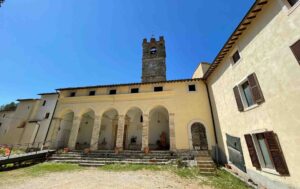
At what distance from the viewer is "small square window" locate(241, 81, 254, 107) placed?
7828 millimetres

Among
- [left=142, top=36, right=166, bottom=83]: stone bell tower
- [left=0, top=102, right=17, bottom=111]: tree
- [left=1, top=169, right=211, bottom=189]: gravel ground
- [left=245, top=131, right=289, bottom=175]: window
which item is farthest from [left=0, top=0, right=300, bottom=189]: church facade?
[left=142, top=36, right=166, bottom=83]: stone bell tower

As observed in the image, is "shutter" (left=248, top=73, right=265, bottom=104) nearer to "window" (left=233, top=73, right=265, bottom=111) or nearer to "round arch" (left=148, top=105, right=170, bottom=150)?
"window" (left=233, top=73, right=265, bottom=111)

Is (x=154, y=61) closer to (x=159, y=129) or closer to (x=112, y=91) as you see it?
(x=112, y=91)

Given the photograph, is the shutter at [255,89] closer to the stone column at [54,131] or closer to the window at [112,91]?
the window at [112,91]

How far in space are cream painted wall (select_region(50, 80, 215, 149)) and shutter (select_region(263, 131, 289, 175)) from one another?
6.50 meters


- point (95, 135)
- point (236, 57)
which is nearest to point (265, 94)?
point (236, 57)

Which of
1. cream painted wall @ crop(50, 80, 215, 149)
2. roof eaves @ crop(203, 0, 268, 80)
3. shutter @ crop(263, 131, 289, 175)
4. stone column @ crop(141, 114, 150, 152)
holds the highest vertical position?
roof eaves @ crop(203, 0, 268, 80)

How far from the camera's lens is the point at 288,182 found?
17.6 ft

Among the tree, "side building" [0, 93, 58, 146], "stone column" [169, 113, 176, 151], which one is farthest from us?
the tree

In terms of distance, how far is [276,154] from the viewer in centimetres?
584

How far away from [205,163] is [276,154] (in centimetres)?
477

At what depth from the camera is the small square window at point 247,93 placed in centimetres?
783

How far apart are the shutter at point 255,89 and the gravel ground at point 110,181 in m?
4.99

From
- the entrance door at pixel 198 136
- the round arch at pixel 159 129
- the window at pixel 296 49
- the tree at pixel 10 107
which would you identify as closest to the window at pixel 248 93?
the window at pixel 296 49
